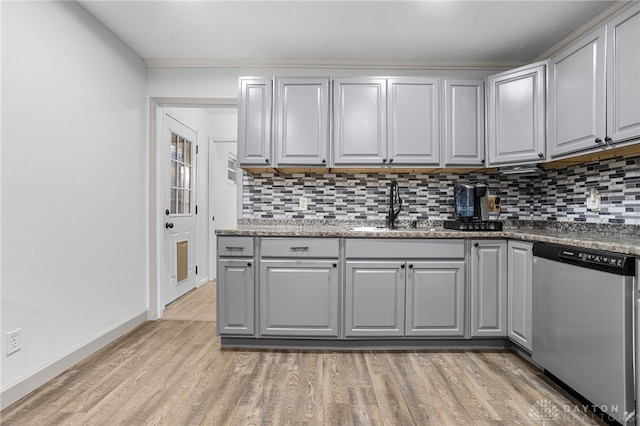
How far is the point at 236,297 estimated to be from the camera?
2.43 metres

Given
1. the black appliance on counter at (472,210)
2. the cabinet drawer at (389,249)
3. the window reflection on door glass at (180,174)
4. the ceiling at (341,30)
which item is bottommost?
the cabinet drawer at (389,249)

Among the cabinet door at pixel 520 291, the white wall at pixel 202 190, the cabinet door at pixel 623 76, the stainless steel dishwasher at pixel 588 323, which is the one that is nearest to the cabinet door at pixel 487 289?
the cabinet door at pixel 520 291

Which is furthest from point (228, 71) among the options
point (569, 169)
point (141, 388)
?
point (569, 169)

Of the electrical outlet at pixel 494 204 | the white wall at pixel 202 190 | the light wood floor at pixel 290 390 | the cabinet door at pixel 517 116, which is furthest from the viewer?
the white wall at pixel 202 190

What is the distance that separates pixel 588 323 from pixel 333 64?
8.71 feet

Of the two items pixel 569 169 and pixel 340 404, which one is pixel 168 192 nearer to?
pixel 340 404

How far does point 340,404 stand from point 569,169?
253 cm

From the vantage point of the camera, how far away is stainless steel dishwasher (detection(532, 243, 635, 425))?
4.81 feet

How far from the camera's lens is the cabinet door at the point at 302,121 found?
8.78ft

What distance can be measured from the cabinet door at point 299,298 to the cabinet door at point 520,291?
127 centimetres

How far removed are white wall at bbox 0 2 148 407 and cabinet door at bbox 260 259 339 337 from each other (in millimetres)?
1231

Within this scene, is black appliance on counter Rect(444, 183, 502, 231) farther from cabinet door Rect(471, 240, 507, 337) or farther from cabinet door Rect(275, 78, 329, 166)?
cabinet door Rect(275, 78, 329, 166)

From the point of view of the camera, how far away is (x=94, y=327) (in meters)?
2.37

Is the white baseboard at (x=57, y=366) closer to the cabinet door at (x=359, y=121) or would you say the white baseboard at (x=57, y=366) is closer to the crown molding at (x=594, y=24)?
the cabinet door at (x=359, y=121)
